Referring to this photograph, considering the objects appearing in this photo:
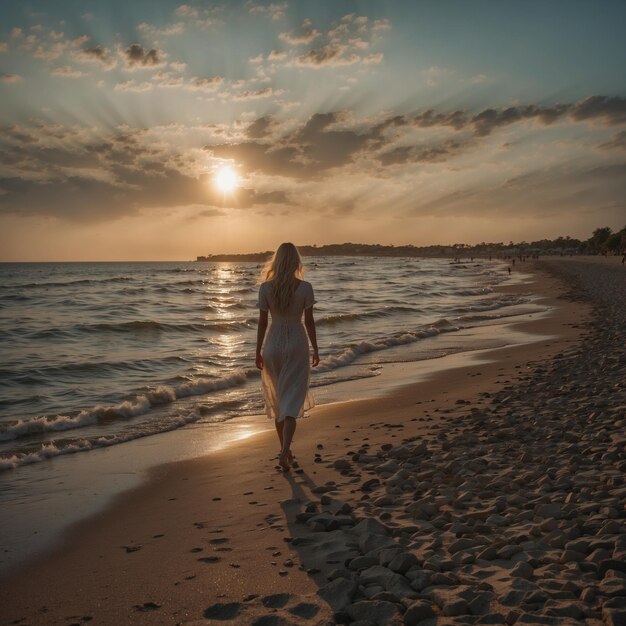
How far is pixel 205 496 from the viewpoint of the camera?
5.48 metres

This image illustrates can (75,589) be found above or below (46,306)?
below

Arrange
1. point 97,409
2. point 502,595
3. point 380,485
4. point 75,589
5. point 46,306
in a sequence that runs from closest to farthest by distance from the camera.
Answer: point 502,595 → point 75,589 → point 380,485 → point 97,409 → point 46,306

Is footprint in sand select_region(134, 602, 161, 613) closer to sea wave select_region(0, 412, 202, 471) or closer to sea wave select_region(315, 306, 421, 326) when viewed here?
sea wave select_region(0, 412, 202, 471)

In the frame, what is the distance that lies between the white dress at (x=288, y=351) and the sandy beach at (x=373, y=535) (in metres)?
0.74

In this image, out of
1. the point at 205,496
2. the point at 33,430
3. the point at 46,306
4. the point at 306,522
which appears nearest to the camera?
the point at 306,522

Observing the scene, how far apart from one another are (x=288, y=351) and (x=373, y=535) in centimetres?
266

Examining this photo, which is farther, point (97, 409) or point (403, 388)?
point (403, 388)

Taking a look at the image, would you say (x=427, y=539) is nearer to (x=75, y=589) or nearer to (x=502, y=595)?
(x=502, y=595)

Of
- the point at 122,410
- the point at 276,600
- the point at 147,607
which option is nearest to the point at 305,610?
the point at 276,600

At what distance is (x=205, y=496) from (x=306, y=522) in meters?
1.47

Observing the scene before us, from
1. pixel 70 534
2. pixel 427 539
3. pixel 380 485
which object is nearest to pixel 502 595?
pixel 427 539

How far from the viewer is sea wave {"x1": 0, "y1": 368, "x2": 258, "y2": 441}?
8.45 m

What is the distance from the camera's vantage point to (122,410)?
9.50 m

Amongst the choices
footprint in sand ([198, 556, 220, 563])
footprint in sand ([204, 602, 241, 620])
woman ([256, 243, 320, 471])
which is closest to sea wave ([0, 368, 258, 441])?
woman ([256, 243, 320, 471])
